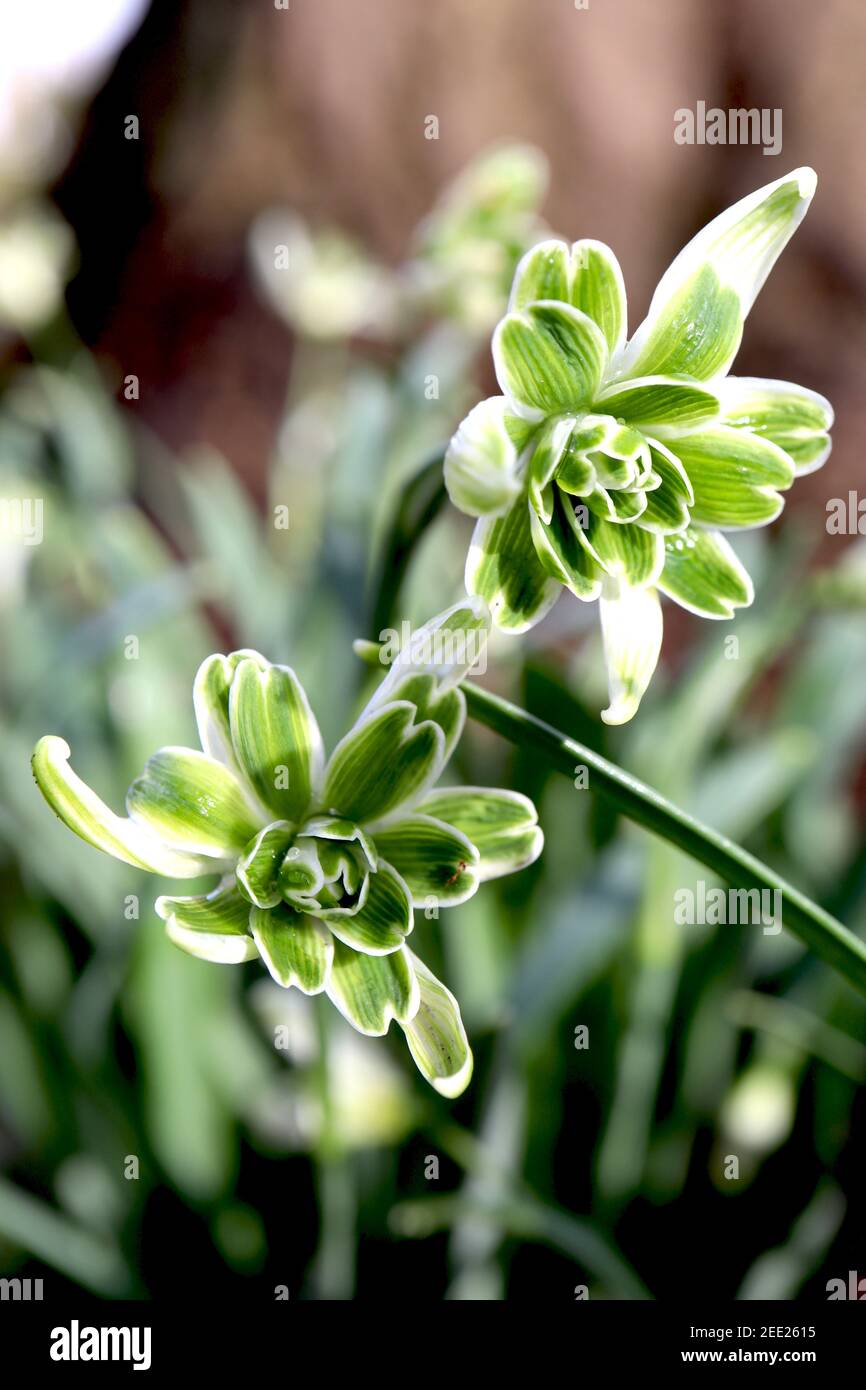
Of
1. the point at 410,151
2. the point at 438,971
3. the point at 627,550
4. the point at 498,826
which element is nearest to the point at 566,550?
the point at 627,550

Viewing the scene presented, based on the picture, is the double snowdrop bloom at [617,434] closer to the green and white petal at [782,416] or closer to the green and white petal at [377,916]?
the green and white petal at [782,416]

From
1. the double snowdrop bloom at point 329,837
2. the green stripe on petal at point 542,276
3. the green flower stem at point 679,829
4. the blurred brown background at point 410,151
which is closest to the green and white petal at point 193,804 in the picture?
the double snowdrop bloom at point 329,837

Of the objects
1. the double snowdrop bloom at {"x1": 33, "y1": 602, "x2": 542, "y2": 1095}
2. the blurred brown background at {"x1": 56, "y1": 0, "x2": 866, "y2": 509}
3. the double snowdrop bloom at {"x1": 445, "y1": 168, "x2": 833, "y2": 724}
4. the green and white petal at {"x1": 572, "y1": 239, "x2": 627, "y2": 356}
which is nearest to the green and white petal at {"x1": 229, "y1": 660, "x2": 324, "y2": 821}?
the double snowdrop bloom at {"x1": 33, "y1": 602, "x2": 542, "y2": 1095}

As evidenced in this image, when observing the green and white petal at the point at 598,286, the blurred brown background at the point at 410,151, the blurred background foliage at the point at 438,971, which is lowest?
the blurred background foliage at the point at 438,971
